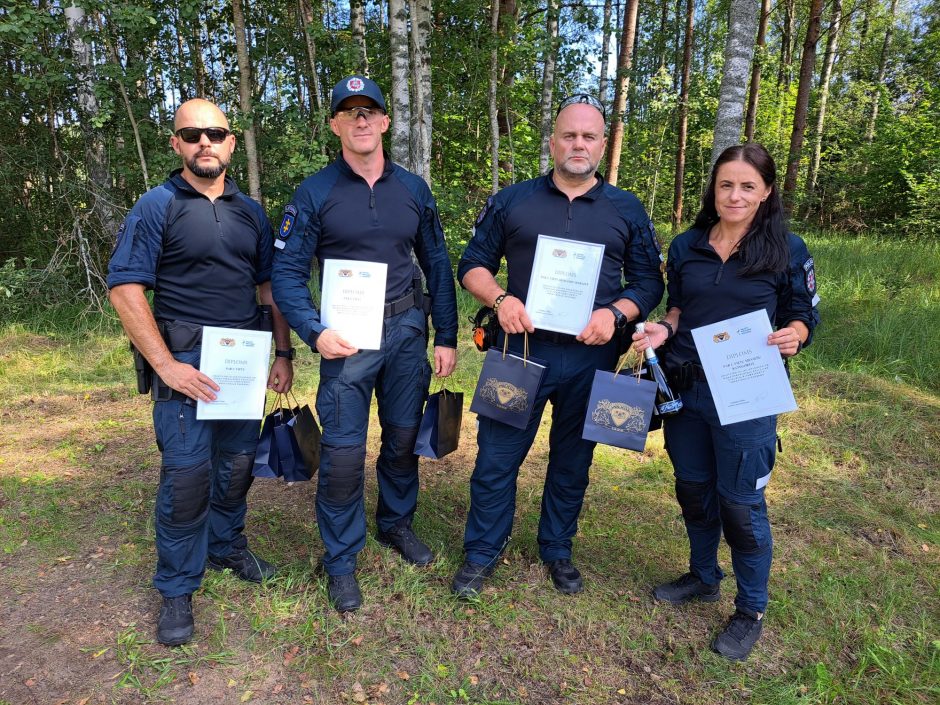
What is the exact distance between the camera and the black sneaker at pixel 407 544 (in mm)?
3205

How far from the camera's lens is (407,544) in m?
3.24

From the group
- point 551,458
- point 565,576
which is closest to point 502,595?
point 565,576

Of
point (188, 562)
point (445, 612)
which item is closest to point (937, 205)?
point (445, 612)

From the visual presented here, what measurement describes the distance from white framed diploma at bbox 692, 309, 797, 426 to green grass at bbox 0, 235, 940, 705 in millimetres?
1183

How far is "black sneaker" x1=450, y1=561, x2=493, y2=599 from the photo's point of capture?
2.96 meters

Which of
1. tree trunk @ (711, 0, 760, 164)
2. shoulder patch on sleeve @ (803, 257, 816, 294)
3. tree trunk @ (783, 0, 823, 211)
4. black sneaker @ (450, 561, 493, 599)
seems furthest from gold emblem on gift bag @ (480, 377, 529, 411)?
tree trunk @ (783, 0, 823, 211)

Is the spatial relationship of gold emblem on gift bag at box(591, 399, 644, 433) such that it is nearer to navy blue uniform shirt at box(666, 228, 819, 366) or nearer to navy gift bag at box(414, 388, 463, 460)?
navy blue uniform shirt at box(666, 228, 819, 366)

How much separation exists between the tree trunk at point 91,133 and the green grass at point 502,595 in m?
3.73

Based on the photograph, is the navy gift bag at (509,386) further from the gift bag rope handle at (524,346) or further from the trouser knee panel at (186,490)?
the trouser knee panel at (186,490)

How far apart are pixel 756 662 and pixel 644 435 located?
1.14 metres

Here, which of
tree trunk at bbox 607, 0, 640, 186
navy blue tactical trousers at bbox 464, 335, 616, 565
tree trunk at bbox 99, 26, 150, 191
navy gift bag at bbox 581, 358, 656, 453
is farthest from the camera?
tree trunk at bbox 607, 0, 640, 186

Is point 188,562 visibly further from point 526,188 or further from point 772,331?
point 772,331

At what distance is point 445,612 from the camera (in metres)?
2.87

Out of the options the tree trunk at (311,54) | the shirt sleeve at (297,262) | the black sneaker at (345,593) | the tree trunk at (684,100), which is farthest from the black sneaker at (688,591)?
the tree trunk at (684,100)
